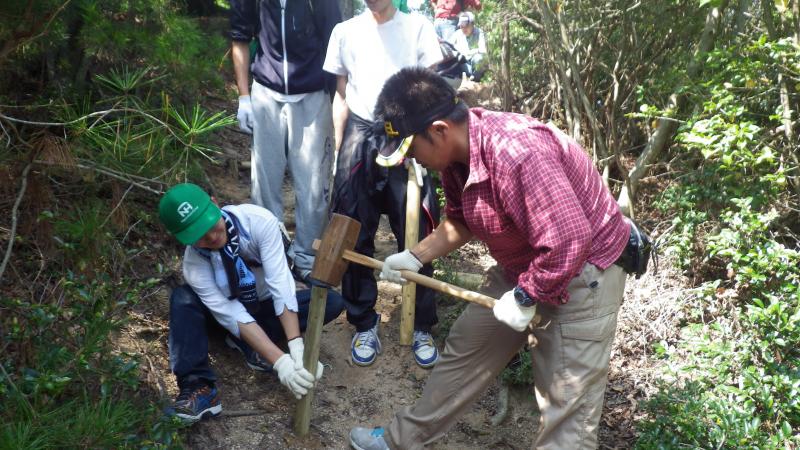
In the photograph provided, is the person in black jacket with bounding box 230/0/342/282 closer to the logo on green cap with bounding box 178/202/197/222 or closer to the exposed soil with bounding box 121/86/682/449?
the exposed soil with bounding box 121/86/682/449

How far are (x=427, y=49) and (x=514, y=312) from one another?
1946 mm

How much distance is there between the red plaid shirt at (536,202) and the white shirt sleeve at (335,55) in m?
1.53

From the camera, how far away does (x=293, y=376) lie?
299 cm

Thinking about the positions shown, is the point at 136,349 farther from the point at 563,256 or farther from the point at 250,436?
the point at 563,256

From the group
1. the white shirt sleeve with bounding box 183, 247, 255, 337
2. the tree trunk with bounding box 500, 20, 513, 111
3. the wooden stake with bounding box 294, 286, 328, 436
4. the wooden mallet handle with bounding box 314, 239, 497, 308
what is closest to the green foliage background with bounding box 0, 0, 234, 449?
the white shirt sleeve with bounding box 183, 247, 255, 337

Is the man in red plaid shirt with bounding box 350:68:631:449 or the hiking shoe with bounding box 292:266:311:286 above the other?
the man in red plaid shirt with bounding box 350:68:631:449

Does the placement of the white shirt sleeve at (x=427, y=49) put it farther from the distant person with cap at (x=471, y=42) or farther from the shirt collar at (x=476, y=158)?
the distant person with cap at (x=471, y=42)

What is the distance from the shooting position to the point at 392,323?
14.1 feet

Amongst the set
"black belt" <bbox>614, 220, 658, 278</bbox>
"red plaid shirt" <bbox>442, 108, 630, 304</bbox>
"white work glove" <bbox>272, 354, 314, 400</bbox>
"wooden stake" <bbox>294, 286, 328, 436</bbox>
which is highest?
"red plaid shirt" <bbox>442, 108, 630, 304</bbox>

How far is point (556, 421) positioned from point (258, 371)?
1722 millimetres

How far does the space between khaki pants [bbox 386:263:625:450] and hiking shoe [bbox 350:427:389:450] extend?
29 centimetres

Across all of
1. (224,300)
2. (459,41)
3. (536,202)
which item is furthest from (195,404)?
(459,41)

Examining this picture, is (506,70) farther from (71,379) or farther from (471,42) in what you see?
(71,379)

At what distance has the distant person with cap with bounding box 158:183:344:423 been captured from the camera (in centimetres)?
301
